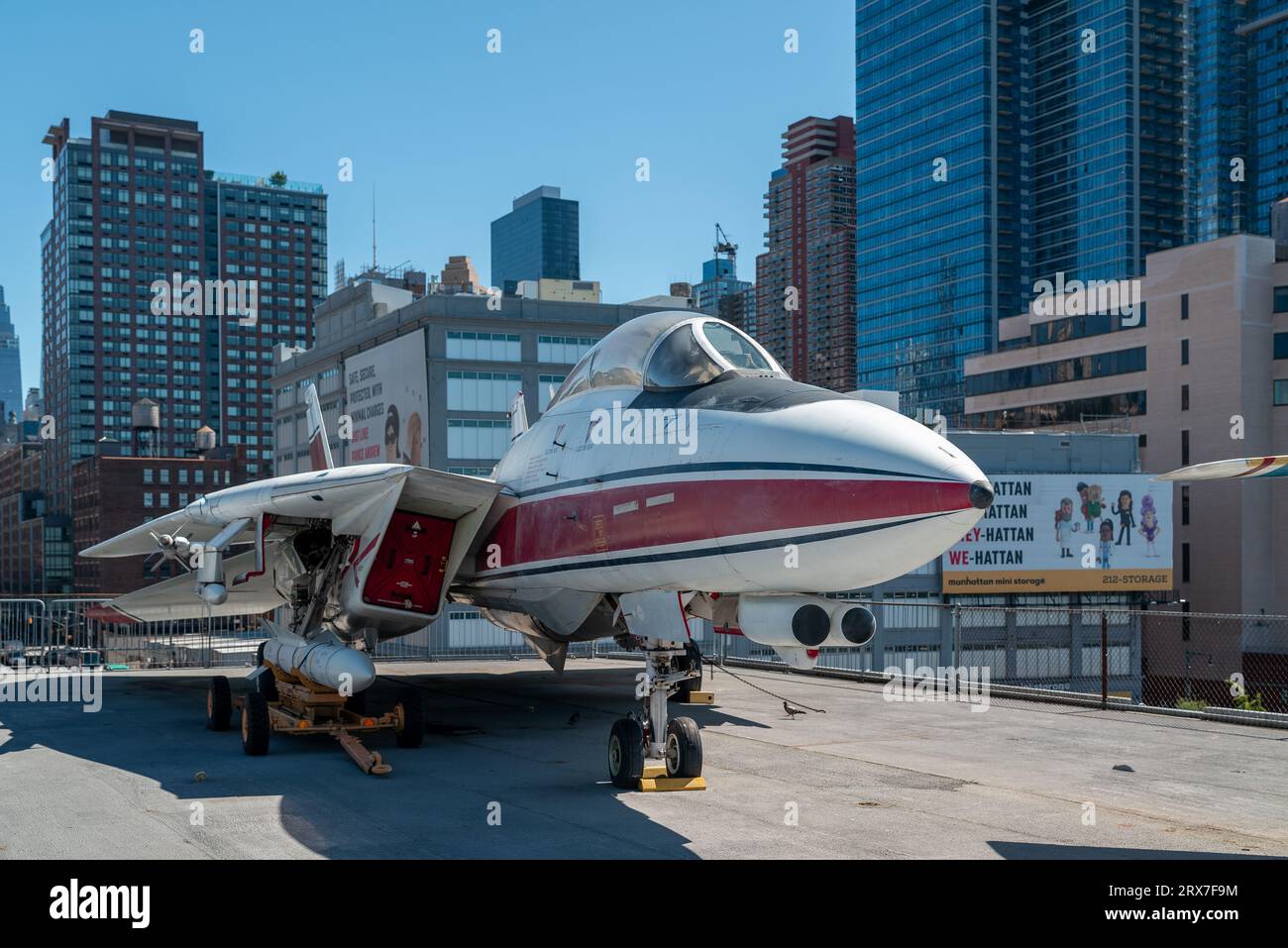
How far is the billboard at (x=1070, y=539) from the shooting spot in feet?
240

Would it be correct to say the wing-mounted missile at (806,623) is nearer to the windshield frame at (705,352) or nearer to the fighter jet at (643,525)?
Result: the fighter jet at (643,525)

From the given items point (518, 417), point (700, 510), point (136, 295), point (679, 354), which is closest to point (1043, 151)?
point (136, 295)

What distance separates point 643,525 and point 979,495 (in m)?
3.88

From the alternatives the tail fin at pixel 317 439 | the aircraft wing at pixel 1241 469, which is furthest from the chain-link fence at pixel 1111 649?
the aircraft wing at pixel 1241 469

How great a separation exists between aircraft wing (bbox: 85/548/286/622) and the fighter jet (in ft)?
8.88

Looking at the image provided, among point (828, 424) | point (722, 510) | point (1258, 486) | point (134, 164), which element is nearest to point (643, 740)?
point (722, 510)

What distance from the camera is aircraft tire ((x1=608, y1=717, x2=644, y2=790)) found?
11.9 meters

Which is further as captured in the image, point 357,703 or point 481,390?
point 481,390

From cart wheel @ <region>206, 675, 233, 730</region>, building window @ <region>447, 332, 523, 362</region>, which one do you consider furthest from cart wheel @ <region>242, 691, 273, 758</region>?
building window @ <region>447, 332, 523, 362</region>

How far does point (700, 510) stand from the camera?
10648 millimetres

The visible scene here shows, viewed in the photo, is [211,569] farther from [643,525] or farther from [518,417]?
[643,525]

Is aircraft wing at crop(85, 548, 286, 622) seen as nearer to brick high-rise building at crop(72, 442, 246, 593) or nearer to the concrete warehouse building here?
the concrete warehouse building

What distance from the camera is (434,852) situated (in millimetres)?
9234

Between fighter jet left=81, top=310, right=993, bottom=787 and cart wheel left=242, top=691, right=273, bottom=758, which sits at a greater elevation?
fighter jet left=81, top=310, right=993, bottom=787
